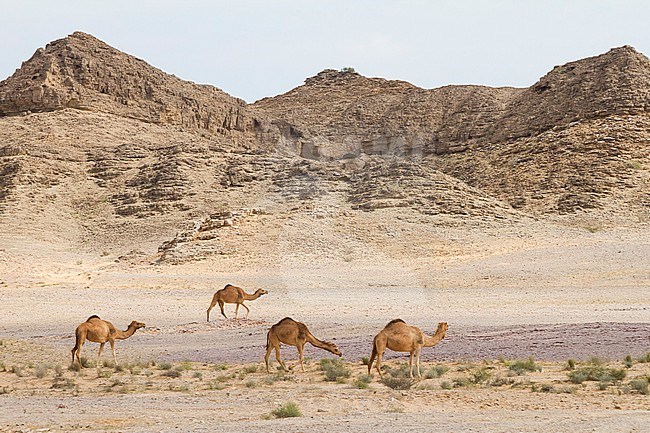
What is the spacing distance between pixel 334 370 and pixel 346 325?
6.77 metres

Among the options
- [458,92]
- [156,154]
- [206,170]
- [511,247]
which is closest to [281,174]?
[206,170]

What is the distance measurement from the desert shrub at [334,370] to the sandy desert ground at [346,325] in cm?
12

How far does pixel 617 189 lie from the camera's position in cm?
4391

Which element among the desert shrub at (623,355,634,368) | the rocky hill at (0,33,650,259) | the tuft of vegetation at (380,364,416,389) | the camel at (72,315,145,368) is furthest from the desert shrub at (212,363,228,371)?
the rocky hill at (0,33,650,259)

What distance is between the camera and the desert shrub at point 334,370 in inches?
Answer: 422

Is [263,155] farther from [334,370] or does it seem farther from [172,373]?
[334,370]

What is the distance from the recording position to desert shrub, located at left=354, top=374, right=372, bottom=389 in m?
9.89

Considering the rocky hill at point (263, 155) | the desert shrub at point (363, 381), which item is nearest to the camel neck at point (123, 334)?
the desert shrub at point (363, 381)

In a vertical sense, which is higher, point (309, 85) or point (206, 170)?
point (309, 85)

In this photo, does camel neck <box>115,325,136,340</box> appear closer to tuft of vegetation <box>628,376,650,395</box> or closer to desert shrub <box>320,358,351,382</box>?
desert shrub <box>320,358,351,382</box>

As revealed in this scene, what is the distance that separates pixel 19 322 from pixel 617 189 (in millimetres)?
33932

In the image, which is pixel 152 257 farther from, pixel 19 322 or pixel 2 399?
pixel 2 399

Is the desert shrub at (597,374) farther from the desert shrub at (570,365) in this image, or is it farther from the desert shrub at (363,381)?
the desert shrub at (363,381)

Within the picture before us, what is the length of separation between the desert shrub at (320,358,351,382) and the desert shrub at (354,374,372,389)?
287 millimetres
